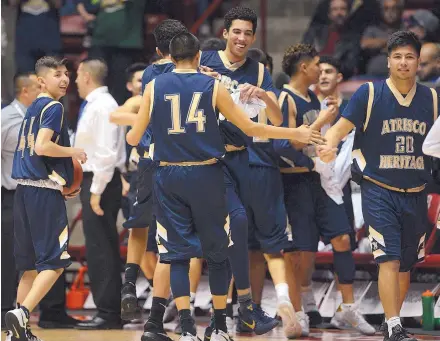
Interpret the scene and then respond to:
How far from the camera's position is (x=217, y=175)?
28.2ft

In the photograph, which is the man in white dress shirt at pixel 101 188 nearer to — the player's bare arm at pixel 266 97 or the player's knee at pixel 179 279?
the player's bare arm at pixel 266 97

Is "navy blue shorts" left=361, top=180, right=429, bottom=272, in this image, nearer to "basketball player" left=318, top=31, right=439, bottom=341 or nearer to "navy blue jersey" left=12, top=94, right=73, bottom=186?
"basketball player" left=318, top=31, right=439, bottom=341

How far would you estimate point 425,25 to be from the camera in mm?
13617

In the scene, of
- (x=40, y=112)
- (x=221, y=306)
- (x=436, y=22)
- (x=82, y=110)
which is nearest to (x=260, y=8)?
(x=436, y=22)

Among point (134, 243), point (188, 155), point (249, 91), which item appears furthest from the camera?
point (134, 243)

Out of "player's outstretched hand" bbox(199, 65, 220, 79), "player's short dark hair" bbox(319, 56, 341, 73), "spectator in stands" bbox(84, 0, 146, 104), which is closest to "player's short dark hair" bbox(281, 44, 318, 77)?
"player's short dark hair" bbox(319, 56, 341, 73)

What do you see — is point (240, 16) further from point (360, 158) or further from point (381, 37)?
point (381, 37)

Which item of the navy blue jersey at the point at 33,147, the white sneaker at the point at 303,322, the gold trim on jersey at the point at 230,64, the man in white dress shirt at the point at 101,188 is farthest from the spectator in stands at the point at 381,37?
the navy blue jersey at the point at 33,147

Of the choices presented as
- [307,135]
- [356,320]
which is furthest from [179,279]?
[356,320]

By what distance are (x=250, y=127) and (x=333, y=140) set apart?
86 centimetres

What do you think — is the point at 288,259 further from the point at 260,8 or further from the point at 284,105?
the point at 260,8

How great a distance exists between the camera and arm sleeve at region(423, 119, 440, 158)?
880 cm

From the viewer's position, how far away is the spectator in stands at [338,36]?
47.1 feet

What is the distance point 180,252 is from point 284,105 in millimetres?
2227
